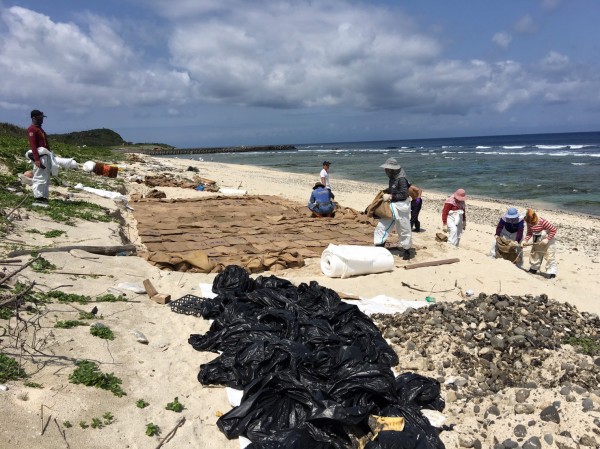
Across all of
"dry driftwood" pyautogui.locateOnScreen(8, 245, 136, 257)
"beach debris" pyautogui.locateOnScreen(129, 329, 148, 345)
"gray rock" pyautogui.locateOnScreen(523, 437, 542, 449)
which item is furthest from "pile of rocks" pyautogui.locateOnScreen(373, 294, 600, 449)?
"dry driftwood" pyautogui.locateOnScreen(8, 245, 136, 257)

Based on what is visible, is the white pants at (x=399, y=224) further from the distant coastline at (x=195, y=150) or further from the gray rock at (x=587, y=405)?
the distant coastline at (x=195, y=150)

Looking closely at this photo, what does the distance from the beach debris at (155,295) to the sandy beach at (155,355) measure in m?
0.08

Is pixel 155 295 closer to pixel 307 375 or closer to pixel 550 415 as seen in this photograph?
pixel 307 375

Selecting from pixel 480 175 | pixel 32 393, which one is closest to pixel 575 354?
pixel 32 393

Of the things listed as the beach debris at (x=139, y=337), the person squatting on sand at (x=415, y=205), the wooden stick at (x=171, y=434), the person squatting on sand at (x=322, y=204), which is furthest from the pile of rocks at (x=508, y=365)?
the person squatting on sand at (x=322, y=204)

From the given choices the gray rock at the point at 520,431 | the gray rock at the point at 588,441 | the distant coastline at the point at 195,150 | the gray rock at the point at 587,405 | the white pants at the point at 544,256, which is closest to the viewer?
the gray rock at the point at 588,441

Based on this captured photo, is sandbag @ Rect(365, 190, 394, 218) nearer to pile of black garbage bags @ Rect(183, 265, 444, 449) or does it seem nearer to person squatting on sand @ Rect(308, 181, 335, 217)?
pile of black garbage bags @ Rect(183, 265, 444, 449)

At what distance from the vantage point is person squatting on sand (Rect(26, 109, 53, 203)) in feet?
27.2

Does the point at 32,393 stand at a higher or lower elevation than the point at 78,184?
lower

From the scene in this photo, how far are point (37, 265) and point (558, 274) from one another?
29.0 feet

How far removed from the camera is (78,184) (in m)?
12.5

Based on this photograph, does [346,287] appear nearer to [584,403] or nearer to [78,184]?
[584,403]

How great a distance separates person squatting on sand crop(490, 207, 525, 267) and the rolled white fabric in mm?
2563

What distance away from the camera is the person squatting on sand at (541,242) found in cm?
812
